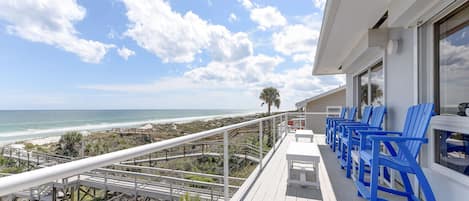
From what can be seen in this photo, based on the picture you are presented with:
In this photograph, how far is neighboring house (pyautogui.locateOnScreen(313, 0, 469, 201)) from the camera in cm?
191

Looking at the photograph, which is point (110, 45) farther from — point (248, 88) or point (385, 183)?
point (385, 183)

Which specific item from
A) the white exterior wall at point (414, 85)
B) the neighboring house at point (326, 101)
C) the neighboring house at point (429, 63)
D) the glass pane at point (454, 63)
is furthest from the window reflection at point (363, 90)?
the neighboring house at point (326, 101)

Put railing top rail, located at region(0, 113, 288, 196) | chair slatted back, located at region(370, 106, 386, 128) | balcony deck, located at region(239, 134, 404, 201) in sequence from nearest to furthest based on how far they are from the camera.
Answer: railing top rail, located at region(0, 113, 288, 196), balcony deck, located at region(239, 134, 404, 201), chair slatted back, located at region(370, 106, 386, 128)

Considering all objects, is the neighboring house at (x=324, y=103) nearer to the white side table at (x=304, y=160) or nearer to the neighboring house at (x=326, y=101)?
the neighboring house at (x=326, y=101)

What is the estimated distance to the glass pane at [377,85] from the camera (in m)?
3.91

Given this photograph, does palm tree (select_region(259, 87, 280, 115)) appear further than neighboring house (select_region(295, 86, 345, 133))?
Yes

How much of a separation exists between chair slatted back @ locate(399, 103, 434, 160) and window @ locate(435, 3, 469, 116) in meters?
0.17

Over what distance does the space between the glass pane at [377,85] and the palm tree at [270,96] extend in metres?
23.9

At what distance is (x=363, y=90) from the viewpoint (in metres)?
5.18

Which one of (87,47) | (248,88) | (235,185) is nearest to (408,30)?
(235,185)

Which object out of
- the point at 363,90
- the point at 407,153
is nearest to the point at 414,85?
the point at 407,153

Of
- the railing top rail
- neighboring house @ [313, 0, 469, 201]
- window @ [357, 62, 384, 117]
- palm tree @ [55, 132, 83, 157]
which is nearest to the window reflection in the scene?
window @ [357, 62, 384, 117]

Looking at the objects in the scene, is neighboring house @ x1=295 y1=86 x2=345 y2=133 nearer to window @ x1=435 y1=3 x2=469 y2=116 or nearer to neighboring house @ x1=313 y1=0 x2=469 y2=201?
neighboring house @ x1=313 y1=0 x2=469 y2=201

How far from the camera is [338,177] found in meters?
3.44
